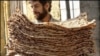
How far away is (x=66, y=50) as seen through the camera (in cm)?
94

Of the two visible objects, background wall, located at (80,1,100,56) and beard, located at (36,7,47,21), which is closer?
beard, located at (36,7,47,21)

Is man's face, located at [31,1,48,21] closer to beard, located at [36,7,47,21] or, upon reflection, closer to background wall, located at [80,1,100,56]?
beard, located at [36,7,47,21]

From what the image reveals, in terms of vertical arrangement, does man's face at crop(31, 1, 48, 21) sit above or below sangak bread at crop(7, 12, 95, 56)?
above

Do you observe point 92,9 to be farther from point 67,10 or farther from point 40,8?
point 40,8

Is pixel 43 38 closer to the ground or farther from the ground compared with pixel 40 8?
closer to the ground

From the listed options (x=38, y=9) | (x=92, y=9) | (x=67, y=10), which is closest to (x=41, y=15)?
(x=38, y=9)

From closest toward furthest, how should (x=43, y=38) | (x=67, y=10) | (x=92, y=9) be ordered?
(x=43, y=38), (x=92, y=9), (x=67, y=10)

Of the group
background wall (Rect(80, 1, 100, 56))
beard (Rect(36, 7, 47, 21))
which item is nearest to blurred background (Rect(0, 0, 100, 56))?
background wall (Rect(80, 1, 100, 56))

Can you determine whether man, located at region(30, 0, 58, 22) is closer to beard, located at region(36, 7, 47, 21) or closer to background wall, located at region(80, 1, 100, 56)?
beard, located at region(36, 7, 47, 21)

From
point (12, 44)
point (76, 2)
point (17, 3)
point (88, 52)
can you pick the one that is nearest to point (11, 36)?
point (12, 44)

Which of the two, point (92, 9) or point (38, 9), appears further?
point (92, 9)

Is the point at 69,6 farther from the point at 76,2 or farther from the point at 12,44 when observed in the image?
the point at 12,44

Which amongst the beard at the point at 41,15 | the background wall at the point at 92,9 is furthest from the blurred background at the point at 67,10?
the beard at the point at 41,15

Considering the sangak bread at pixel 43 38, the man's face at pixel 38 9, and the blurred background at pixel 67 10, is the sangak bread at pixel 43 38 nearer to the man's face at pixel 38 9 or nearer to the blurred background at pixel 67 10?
the man's face at pixel 38 9
